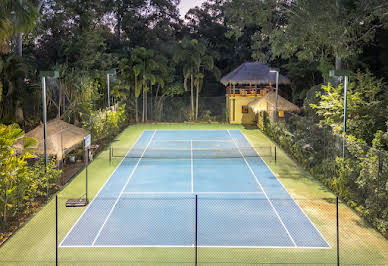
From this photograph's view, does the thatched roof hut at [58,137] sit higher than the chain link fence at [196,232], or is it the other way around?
the thatched roof hut at [58,137]

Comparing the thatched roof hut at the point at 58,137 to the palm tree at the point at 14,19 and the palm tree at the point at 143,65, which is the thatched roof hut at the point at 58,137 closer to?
the palm tree at the point at 14,19

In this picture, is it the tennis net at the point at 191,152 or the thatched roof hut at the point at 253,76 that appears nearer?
the tennis net at the point at 191,152

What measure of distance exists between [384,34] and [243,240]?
2339 centimetres

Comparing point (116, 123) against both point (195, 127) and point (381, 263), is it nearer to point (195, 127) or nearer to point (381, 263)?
point (195, 127)

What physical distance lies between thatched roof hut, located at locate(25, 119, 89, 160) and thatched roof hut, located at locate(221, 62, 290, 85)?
19612 millimetres

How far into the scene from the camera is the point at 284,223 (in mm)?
13789

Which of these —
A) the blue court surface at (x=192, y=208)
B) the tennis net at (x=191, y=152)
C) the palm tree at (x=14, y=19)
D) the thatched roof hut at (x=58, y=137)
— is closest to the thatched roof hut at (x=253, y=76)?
the tennis net at (x=191, y=152)

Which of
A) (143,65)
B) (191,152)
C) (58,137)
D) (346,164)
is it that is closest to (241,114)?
(143,65)

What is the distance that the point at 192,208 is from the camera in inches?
612

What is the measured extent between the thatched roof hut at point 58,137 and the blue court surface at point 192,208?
2086 mm

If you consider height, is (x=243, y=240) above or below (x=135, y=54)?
below

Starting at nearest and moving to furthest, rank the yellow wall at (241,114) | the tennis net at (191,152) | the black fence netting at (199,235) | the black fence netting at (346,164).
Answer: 1. the black fence netting at (199,235)
2. the black fence netting at (346,164)
3. the tennis net at (191,152)
4. the yellow wall at (241,114)

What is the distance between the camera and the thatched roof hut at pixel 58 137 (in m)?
18.1

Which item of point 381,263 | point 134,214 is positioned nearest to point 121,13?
point 134,214
